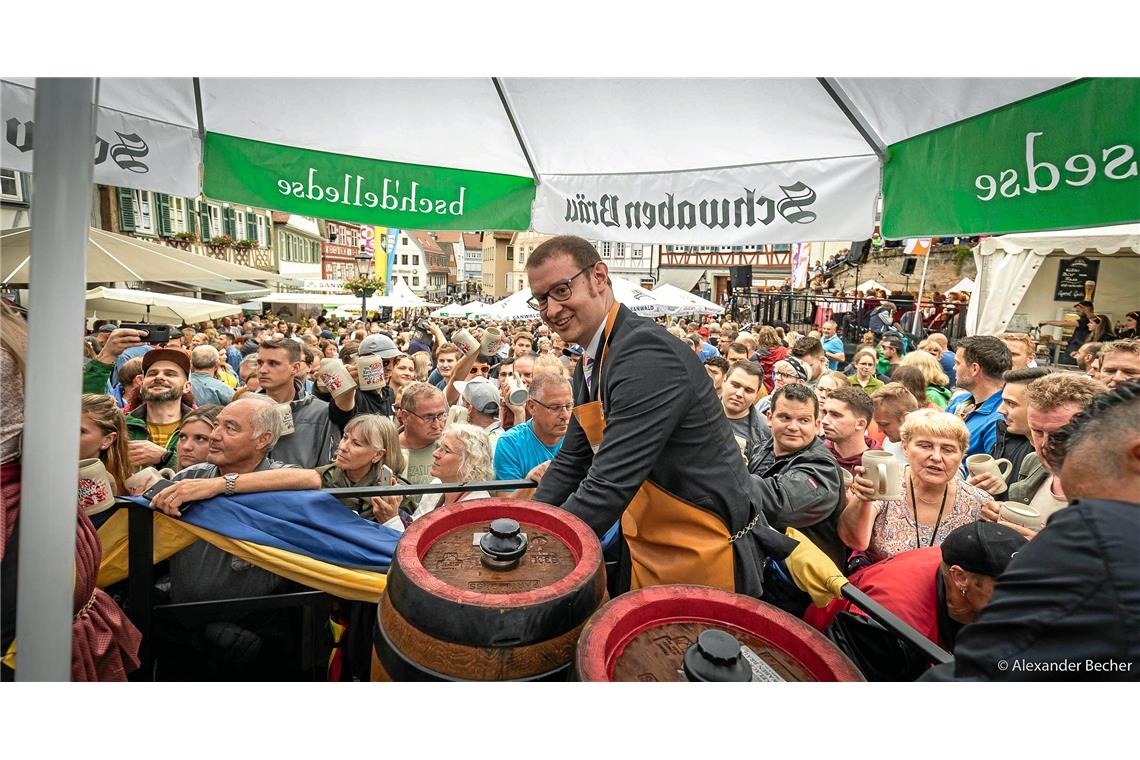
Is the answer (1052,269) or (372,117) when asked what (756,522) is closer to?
(372,117)

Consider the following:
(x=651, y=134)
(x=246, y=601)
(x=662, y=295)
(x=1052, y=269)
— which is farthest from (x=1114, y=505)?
(x=1052, y=269)

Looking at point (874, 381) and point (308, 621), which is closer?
point (308, 621)

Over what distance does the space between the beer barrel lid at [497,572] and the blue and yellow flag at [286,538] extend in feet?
2.74

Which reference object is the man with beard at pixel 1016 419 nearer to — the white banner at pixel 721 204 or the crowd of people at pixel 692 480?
the crowd of people at pixel 692 480

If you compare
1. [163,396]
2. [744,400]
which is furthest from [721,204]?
[163,396]

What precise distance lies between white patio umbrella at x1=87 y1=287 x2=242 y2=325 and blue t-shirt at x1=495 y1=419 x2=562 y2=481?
10103 mm

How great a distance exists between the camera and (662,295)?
1366 centimetres

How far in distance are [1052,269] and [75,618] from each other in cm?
1653

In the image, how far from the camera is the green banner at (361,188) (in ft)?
10.4

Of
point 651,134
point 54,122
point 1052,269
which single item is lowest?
point 54,122

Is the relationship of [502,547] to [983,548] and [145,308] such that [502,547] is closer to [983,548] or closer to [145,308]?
[983,548]

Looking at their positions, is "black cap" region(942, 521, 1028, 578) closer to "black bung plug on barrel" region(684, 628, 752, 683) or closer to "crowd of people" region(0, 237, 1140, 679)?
"crowd of people" region(0, 237, 1140, 679)

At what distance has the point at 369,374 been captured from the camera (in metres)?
4.64

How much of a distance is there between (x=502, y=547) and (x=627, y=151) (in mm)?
2850
